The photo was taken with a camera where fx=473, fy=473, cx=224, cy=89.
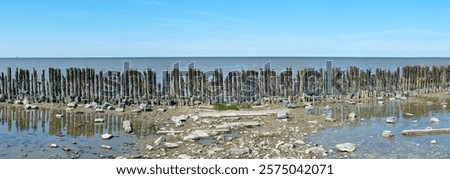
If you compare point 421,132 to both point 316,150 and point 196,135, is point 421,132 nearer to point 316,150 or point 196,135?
point 316,150

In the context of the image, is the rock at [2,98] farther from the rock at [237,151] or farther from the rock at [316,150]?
the rock at [316,150]

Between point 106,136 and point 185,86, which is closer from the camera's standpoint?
point 106,136

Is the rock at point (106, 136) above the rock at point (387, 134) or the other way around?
the other way around

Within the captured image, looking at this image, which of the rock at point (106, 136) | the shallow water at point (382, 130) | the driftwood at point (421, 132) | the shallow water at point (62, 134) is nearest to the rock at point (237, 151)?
the shallow water at point (382, 130)

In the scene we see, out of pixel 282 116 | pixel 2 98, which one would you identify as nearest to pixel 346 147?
pixel 282 116

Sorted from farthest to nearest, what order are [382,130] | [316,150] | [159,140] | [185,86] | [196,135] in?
[185,86], [382,130], [196,135], [159,140], [316,150]

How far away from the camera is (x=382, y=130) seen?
11281mm

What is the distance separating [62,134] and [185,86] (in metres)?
6.29

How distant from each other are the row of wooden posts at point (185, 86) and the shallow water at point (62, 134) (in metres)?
2.75

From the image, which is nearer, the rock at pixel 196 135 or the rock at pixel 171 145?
the rock at pixel 171 145

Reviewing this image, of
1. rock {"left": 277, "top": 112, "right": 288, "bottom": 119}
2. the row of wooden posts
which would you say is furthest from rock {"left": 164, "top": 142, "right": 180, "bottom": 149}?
the row of wooden posts

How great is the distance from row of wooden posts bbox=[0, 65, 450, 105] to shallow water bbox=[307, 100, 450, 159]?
2.43m

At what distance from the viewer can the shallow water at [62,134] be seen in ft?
30.2

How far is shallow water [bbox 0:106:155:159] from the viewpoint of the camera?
920 centimetres
